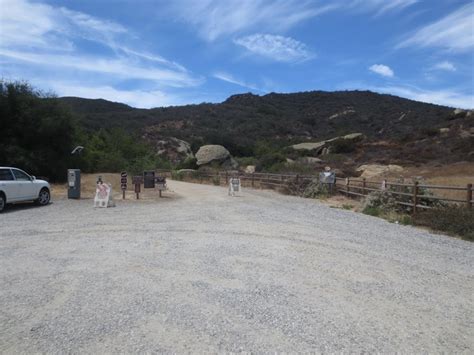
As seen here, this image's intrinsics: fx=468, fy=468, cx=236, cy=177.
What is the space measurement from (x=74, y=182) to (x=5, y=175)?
14.2 feet

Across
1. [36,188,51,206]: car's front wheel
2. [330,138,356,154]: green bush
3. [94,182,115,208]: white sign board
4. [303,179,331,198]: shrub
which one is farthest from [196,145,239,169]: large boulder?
[94,182,115,208]: white sign board

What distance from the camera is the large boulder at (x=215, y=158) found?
51.9 meters

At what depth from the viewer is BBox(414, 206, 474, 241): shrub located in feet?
42.7

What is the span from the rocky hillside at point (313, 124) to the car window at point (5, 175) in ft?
95.6

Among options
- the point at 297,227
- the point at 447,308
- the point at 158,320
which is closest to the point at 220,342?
the point at 158,320

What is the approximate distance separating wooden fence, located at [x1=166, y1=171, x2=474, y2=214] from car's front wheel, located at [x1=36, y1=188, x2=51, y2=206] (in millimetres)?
13921

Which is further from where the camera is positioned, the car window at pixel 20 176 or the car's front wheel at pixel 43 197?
the car's front wheel at pixel 43 197

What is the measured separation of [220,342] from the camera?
4.80 m

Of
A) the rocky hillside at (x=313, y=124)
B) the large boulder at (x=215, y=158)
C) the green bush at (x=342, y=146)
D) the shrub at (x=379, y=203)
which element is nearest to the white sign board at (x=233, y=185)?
the shrub at (x=379, y=203)

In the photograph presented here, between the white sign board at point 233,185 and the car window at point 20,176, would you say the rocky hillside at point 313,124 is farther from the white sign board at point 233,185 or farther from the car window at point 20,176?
the car window at point 20,176

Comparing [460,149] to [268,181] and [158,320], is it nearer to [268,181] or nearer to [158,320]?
[268,181]

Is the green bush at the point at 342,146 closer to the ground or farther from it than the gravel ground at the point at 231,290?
farther from it

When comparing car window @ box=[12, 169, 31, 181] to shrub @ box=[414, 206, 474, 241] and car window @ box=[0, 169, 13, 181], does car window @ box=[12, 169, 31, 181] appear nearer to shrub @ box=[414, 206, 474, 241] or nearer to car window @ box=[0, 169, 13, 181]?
car window @ box=[0, 169, 13, 181]

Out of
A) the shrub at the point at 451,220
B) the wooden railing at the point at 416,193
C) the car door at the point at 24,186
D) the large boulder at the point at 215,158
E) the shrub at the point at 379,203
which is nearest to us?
the shrub at the point at 451,220
